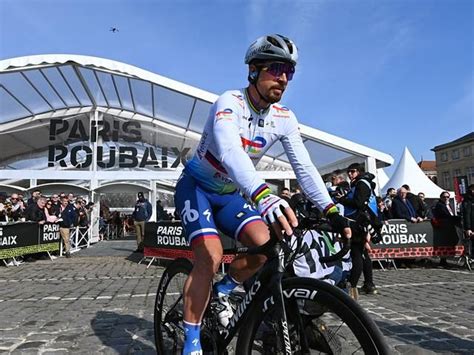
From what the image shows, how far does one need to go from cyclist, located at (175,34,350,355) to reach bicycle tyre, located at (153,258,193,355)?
0.33 metres

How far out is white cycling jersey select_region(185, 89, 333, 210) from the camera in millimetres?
2354

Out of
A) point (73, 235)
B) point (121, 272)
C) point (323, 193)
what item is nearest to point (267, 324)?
point (323, 193)

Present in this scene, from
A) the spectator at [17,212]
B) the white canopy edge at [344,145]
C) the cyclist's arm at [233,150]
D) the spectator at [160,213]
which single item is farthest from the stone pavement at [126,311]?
the spectator at [160,213]

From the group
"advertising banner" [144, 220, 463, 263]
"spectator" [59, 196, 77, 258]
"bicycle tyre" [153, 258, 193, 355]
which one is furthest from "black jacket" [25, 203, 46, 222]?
"bicycle tyre" [153, 258, 193, 355]

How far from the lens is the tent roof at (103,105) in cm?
1684

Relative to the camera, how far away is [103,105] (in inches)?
858

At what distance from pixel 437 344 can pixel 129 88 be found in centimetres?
1729

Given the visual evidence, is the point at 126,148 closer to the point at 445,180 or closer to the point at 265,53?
the point at 265,53

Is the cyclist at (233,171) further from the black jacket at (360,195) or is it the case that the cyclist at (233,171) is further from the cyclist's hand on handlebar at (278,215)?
the black jacket at (360,195)

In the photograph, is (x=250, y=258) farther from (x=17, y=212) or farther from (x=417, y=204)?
(x=17, y=212)

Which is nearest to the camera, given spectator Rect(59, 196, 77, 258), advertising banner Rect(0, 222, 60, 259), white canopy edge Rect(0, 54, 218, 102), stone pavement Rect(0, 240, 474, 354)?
stone pavement Rect(0, 240, 474, 354)

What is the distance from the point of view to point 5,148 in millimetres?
21031

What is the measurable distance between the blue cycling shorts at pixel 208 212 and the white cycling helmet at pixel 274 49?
3.03 ft

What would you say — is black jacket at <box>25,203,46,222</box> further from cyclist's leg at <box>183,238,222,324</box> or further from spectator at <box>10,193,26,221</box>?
cyclist's leg at <box>183,238,222,324</box>
